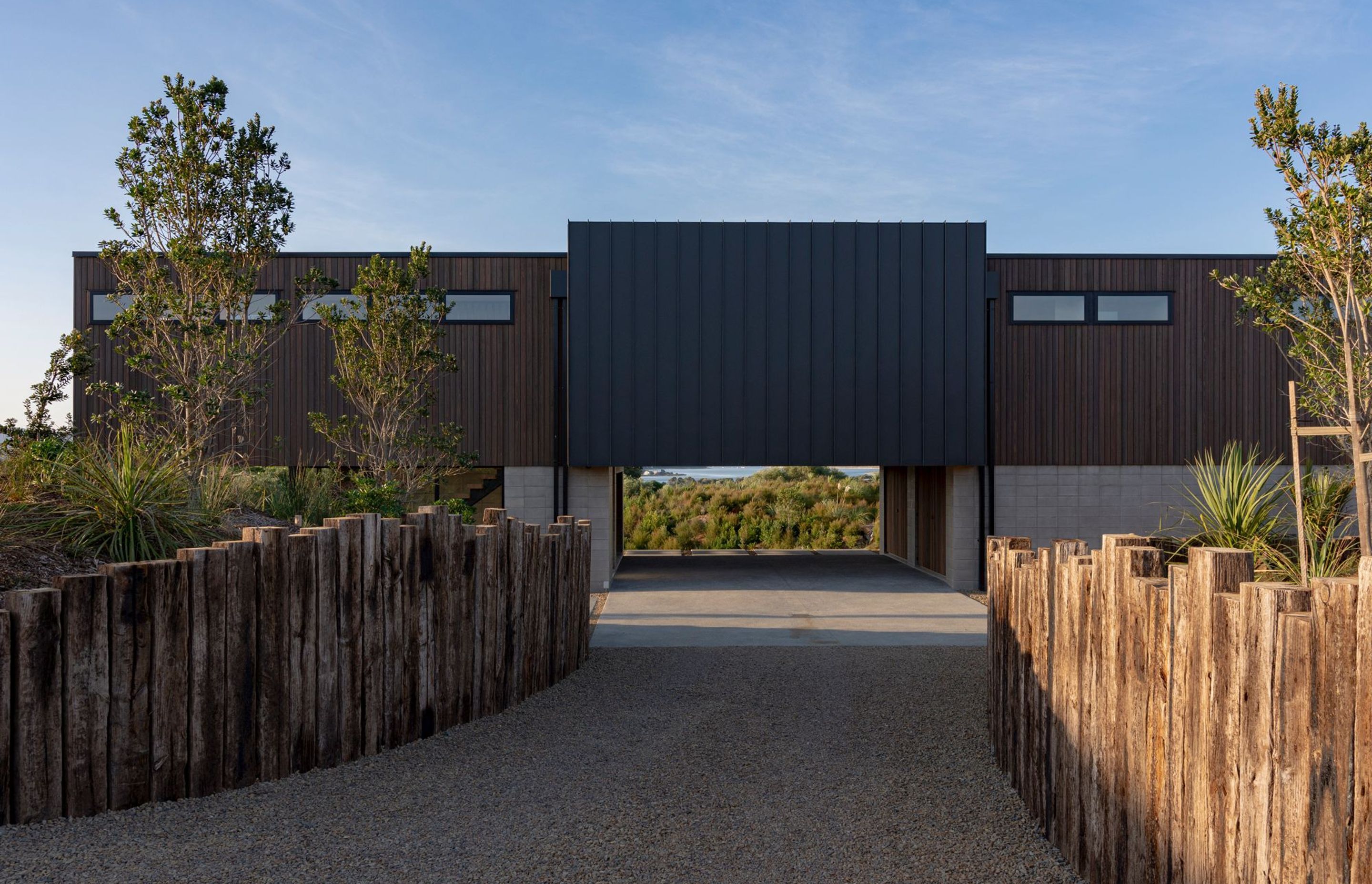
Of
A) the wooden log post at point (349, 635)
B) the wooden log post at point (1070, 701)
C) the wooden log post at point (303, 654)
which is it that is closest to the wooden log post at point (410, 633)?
the wooden log post at point (349, 635)

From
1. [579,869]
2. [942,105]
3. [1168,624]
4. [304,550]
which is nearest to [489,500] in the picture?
[942,105]

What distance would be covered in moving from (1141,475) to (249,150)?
14.7 meters

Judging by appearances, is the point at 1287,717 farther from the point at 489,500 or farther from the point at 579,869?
the point at 489,500

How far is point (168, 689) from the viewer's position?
448cm

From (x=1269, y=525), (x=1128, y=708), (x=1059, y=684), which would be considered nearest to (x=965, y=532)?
(x=1269, y=525)

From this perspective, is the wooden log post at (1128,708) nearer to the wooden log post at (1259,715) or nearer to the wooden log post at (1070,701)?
the wooden log post at (1070,701)

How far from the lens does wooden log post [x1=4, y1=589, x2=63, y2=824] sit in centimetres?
405

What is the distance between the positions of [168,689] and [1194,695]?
477 centimetres

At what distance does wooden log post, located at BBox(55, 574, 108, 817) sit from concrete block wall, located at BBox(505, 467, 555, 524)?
10.9 m

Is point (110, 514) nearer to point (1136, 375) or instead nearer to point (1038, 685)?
point (1038, 685)

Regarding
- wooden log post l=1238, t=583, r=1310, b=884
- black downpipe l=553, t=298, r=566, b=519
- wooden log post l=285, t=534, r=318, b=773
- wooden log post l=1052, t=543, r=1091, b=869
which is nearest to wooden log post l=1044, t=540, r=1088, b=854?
wooden log post l=1052, t=543, r=1091, b=869

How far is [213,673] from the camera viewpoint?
4.65m

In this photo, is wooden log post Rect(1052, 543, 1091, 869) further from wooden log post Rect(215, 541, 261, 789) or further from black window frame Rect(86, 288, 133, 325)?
black window frame Rect(86, 288, 133, 325)

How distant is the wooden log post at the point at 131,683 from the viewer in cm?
431
